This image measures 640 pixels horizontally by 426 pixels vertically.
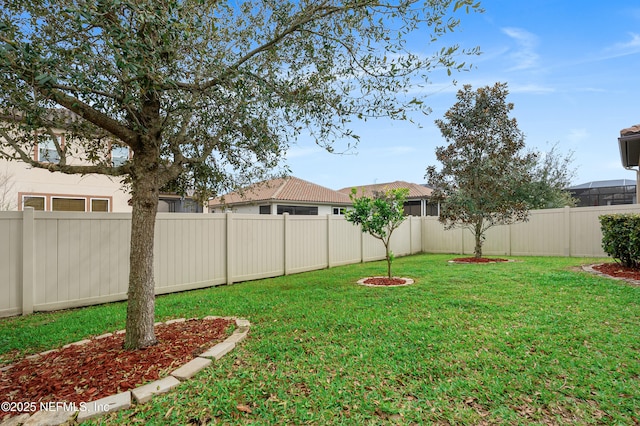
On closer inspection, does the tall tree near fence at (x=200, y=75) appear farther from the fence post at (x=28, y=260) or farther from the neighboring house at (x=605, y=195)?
the neighboring house at (x=605, y=195)

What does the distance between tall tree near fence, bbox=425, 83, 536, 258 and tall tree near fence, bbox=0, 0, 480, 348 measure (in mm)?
7308

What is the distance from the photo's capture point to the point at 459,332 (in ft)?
12.7

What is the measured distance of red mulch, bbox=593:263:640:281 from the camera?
673 centimetres

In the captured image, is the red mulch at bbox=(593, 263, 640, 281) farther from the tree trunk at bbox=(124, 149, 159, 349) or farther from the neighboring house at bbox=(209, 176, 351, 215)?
the neighboring house at bbox=(209, 176, 351, 215)

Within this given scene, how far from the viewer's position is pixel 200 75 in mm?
3518

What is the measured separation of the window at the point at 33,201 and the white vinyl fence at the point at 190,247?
8.74 m

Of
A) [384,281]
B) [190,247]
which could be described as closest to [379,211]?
[384,281]

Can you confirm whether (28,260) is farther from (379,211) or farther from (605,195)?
(605,195)

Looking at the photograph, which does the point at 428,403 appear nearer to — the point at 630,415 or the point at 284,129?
the point at 630,415

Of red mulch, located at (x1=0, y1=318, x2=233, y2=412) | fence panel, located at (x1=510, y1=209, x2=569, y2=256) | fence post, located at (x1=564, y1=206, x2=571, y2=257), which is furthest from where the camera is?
fence panel, located at (x1=510, y1=209, x2=569, y2=256)

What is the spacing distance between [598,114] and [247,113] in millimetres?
12683

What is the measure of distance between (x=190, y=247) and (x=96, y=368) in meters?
4.23

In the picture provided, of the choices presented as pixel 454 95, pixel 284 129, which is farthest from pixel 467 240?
pixel 284 129

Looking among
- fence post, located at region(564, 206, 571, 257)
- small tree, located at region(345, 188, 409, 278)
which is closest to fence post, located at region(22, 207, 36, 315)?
small tree, located at region(345, 188, 409, 278)
